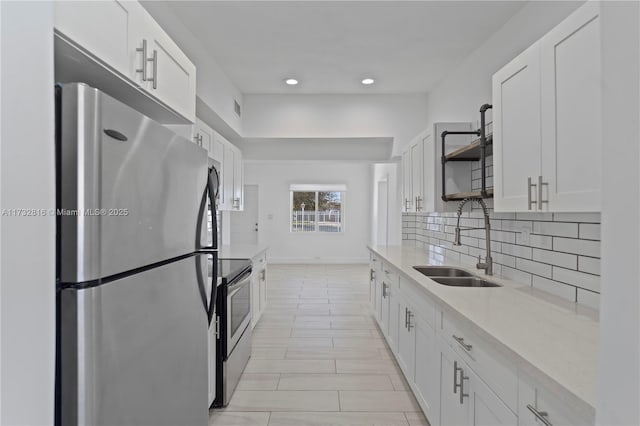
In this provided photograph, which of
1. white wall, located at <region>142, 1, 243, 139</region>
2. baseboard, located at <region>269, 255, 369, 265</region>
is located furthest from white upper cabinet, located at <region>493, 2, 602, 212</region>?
baseboard, located at <region>269, 255, 369, 265</region>

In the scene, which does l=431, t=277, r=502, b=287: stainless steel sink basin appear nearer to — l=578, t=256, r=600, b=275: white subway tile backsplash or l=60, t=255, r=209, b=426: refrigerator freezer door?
l=578, t=256, r=600, b=275: white subway tile backsplash

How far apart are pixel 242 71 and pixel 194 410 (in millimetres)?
3451

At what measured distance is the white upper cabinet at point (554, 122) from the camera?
4.03 ft

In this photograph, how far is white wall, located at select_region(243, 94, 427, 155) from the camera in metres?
4.60

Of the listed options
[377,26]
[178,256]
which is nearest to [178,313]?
[178,256]

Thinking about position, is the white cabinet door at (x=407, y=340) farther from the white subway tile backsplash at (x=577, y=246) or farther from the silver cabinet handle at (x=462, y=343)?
the white subway tile backsplash at (x=577, y=246)

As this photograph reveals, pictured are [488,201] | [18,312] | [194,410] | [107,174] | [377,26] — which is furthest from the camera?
[377,26]

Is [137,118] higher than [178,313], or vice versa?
[137,118]

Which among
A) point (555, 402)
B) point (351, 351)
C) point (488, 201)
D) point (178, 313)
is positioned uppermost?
point (488, 201)

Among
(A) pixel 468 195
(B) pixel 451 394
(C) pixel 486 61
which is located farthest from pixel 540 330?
(C) pixel 486 61

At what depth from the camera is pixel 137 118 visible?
3.32 ft

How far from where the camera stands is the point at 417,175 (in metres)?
3.44

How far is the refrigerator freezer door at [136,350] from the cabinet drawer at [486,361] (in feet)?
3.81

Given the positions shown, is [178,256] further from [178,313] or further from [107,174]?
[107,174]
